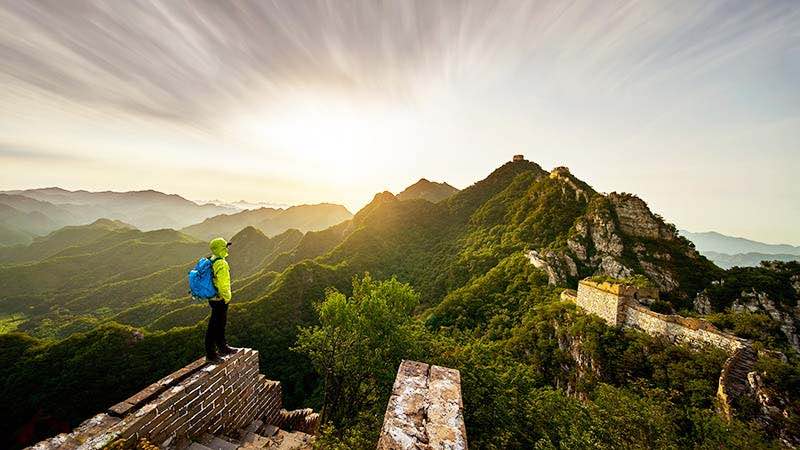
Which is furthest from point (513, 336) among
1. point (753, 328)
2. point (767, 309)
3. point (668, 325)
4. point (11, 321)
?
point (11, 321)

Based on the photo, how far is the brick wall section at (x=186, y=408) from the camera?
5.21m

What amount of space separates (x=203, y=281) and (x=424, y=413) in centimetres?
630

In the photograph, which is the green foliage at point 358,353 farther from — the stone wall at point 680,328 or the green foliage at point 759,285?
the green foliage at point 759,285

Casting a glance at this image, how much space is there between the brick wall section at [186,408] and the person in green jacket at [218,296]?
0.49 meters

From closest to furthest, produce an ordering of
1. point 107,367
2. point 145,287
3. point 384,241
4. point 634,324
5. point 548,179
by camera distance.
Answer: point 634,324
point 107,367
point 548,179
point 384,241
point 145,287

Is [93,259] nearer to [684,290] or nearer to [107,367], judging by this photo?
[107,367]

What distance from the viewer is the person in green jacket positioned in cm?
711

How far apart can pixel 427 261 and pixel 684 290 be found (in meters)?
40.6

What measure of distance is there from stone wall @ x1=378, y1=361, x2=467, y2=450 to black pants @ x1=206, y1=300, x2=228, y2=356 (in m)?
5.56

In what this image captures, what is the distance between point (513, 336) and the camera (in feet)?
66.9

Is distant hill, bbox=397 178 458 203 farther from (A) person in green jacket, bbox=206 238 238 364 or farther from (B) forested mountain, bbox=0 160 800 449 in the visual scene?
(A) person in green jacket, bbox=206 238 238 364

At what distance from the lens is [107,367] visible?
31.8 meters

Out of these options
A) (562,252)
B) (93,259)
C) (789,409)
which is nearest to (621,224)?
(562,252)

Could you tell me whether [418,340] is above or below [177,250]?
above
